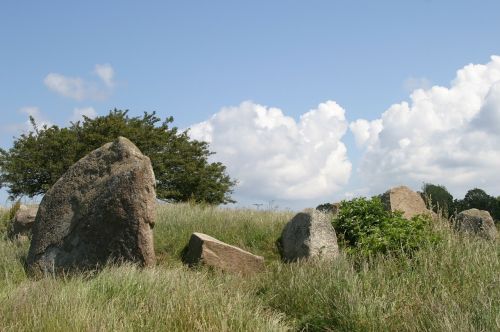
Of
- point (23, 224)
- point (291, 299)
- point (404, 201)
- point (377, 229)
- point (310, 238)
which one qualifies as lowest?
point (291, 299)

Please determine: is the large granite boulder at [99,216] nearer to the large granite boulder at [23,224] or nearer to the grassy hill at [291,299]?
the grassy hill at [291,299]

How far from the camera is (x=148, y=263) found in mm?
11164

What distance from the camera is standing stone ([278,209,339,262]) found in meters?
12.3

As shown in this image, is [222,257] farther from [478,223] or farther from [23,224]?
[478,223]

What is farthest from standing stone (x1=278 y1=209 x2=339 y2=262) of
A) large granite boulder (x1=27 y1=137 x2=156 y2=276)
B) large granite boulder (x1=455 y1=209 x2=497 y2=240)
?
large granite boulder (x1=455 y1=209 x2=497 y2=240)

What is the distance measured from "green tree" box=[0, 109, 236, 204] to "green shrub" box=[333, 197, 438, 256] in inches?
622

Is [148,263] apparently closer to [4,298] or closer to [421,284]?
[4,298]

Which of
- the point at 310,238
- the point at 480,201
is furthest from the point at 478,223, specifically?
the point at 480,201

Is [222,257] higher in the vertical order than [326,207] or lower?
lower

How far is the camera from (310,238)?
1241cm

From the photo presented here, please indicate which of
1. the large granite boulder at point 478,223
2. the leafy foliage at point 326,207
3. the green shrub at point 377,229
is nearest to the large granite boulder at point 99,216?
the green shrub at point 377,229

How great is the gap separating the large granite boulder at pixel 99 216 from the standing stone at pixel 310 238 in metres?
3.12

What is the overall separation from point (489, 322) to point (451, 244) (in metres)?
4.30

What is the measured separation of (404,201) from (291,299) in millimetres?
7017
